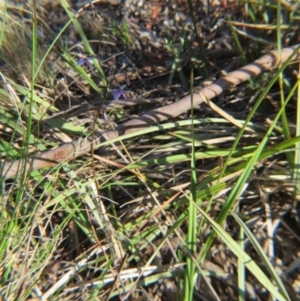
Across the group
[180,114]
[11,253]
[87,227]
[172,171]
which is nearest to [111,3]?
[180,114]

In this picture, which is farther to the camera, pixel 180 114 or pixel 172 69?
pixel 172 69

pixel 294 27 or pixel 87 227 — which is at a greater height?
pixel 294 27

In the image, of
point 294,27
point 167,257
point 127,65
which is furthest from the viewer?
point 127,65

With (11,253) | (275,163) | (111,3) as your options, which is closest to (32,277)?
(11,253)

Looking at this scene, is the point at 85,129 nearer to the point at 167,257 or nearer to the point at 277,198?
the point at 167,257

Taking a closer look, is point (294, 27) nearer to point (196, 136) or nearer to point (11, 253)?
point (196, 136)

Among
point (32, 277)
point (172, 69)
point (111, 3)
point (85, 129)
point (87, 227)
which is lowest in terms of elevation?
point (32, 277)

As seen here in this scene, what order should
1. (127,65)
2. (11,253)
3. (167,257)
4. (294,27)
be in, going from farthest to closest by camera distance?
(127,65) → (294,27) → (167,257) → (11,253)
